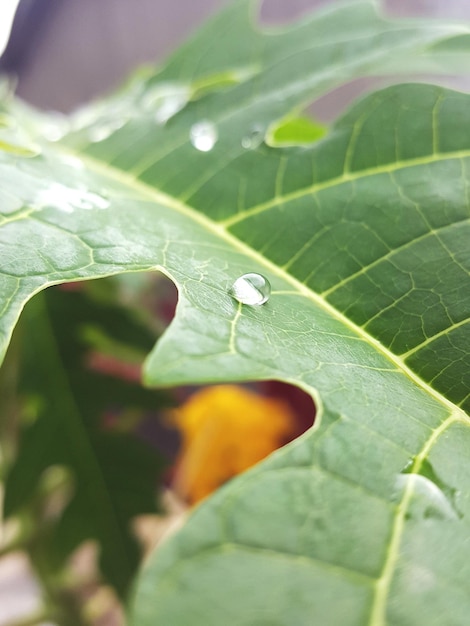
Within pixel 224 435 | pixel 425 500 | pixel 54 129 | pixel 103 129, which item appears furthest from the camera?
pixel 224 435

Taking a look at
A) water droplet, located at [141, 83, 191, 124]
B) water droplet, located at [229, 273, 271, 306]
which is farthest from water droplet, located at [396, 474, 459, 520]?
water droplet, located at [141, 83, 191, 124]

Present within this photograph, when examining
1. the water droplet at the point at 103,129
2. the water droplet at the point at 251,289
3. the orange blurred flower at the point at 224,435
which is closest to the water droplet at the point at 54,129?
the water droplet at the point at 103,129

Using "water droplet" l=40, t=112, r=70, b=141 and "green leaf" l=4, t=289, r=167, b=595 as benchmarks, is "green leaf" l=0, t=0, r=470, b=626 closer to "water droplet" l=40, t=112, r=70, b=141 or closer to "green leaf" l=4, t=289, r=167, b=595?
"water droplet" l=40, t=112, r=70, b=141

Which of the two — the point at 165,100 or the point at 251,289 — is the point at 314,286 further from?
the point at 165,100

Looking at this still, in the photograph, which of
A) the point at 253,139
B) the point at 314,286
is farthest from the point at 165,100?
the point at 314,286

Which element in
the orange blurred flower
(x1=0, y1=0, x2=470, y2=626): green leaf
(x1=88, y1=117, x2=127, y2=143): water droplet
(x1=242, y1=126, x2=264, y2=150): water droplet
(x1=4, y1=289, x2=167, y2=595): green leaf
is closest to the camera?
(x1=0, y1=0, x2=470, y2=626): green leaf

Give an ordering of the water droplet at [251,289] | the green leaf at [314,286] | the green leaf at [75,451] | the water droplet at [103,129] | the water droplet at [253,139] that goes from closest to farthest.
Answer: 1. the green leaf at [314,286]
2. the water droplet at [251,289]
3. the water droplet at [253,139]
4. the water droplet at [103,129]
5. the green leaf at [75,451]

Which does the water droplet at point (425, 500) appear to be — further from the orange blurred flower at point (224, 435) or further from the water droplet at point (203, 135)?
the orange blurred flower at point (224, 435)
